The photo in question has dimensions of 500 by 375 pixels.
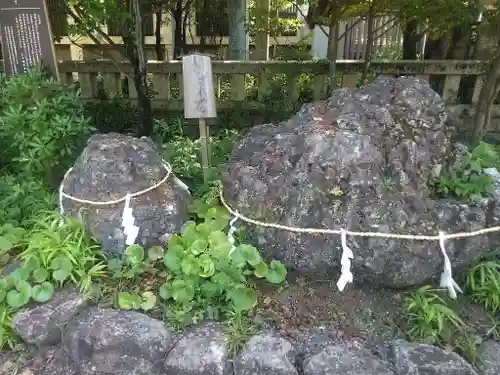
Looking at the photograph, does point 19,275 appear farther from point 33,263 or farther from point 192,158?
point 192,158

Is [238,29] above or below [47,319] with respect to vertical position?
above

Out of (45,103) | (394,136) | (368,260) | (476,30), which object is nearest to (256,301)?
(368,260)

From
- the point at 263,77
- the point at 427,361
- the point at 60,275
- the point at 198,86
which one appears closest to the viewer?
the point at 427,361

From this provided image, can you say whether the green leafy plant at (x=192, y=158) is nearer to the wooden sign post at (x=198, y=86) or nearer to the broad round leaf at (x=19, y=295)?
the wooden sign post at (x=198, y=86)

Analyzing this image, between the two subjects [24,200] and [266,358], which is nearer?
[266,358]

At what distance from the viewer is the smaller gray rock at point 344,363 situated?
2.57m

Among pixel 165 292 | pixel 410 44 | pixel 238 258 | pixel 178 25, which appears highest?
pixel 178 25

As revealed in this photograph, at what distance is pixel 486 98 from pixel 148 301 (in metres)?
4.68

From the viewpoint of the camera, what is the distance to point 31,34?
4660 millimetres

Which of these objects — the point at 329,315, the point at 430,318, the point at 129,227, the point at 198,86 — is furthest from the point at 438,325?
the point at 198,86

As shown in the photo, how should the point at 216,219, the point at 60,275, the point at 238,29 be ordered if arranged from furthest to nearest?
the point at 238,29, the point at 216,219, the point at 60,275

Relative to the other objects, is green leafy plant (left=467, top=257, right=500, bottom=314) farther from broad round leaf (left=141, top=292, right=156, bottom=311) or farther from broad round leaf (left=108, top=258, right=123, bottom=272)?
broad round leaf (left=108, top=258, right=123, bottom=272)

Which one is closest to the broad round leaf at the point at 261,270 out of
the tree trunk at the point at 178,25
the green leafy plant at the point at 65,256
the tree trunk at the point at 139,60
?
the green leafy plant at the point at 65,256

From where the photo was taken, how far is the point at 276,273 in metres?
2.95
